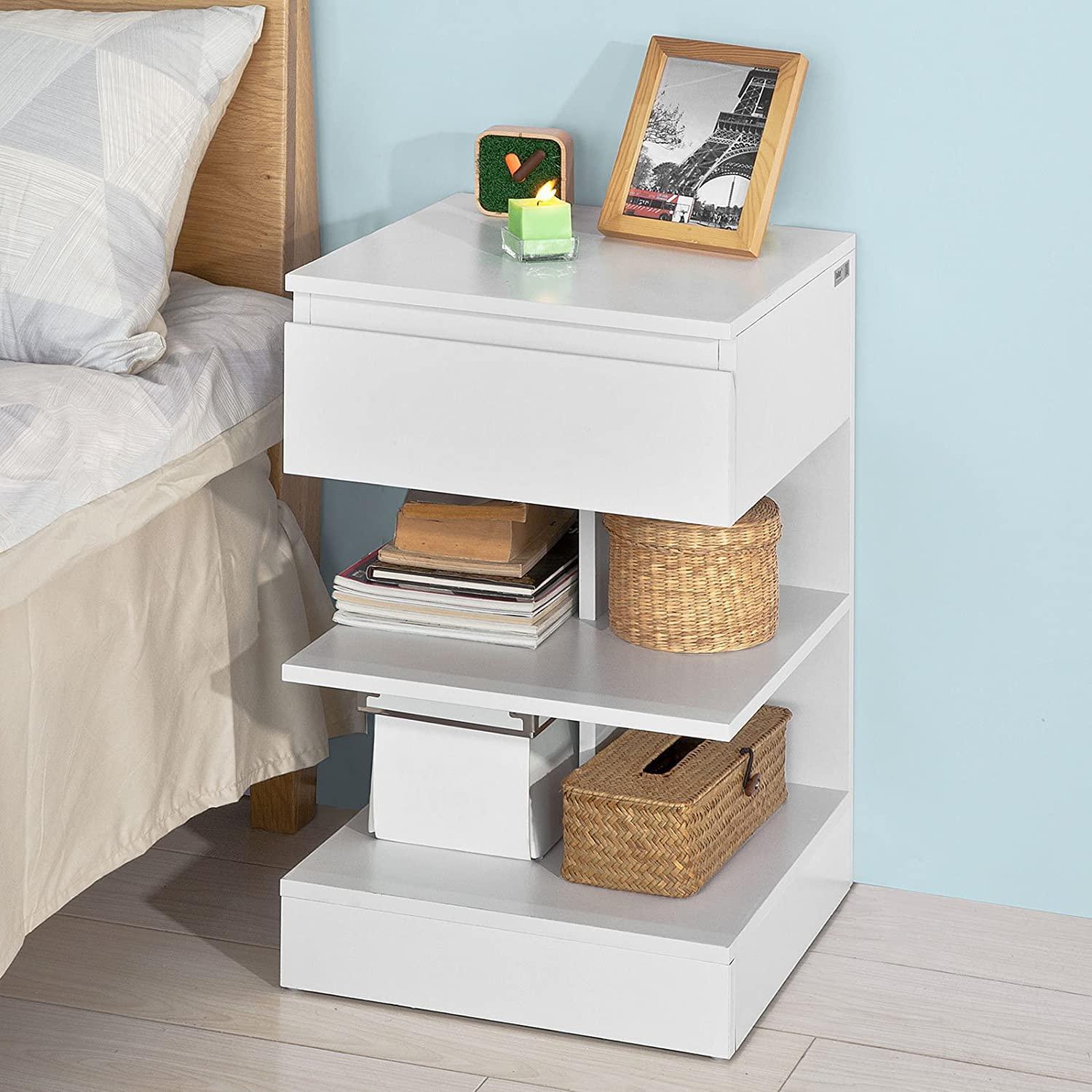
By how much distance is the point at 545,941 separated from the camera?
1.70 metres

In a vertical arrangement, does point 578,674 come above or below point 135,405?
below

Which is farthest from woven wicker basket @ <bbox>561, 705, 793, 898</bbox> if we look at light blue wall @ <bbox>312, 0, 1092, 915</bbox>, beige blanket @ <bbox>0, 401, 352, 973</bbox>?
beige blanket @ <bbox>0, 401, 352, 973</bbox>

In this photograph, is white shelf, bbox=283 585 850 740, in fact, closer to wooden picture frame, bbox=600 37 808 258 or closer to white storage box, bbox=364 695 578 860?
white storage box, bbox=364 695 578 860

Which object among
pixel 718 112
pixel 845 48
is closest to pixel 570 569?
Answer: pixel 718 112

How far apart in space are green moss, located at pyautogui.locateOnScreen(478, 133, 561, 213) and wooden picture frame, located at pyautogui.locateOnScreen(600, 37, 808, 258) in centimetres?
8

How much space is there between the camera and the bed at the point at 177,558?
5.09ft

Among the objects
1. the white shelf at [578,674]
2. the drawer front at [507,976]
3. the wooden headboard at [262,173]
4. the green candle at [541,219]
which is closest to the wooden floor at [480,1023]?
the drawer front at [507,976]

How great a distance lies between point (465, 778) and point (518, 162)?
24.8 inches

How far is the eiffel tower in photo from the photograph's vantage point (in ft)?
5.83

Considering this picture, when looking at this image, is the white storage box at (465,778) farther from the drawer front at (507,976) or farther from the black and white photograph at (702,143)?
the black and white photograph at (702,143)

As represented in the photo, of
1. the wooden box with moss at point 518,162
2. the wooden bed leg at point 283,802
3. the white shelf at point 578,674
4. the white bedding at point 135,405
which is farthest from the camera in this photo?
the wooden bed leg at point 283,802

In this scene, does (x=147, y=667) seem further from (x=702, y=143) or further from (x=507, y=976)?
(x=702, y=143)

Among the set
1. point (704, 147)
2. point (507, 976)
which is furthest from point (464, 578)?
point (704, 147)

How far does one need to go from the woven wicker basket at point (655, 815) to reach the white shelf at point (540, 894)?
0.02 m
